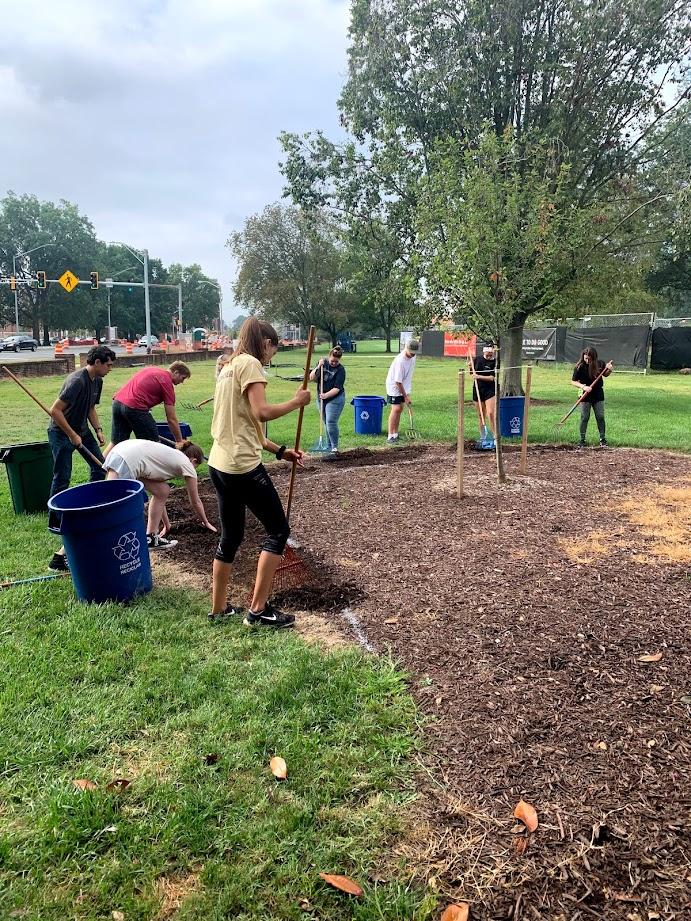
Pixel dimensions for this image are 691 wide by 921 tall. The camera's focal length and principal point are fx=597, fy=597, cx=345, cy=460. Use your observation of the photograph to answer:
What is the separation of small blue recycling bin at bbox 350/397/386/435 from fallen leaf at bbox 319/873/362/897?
→ 30.7 ft

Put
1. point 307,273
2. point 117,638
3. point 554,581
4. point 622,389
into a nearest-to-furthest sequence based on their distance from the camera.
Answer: point 117,638 → point 554,581 → point 622,389 → point 307,273

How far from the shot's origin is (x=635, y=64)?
13477mm

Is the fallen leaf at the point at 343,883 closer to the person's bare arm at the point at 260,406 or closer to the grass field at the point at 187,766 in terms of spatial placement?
the grass field at the point at 187,766

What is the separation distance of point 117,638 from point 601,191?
15.1 metres

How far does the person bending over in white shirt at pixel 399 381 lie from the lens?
33.1ft

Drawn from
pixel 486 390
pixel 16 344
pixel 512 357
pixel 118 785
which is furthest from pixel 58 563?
pixel 16 344

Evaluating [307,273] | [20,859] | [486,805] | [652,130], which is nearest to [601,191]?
[652,130]

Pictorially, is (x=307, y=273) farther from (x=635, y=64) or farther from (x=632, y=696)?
(x=632, y=696)

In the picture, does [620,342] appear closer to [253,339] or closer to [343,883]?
[253,339]

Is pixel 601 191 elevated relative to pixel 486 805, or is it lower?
elevated

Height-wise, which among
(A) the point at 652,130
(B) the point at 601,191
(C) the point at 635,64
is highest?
(C) the point at 635,64

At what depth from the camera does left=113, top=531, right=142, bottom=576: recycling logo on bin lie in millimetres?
4160

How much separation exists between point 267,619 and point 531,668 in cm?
165

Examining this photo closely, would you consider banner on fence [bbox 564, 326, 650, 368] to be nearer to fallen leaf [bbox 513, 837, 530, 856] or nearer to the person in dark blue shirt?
the person in dark blue shirt
